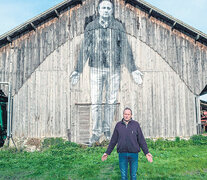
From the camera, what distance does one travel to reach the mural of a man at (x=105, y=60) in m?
12.2

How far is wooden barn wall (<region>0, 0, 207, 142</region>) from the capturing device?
12.0 metres

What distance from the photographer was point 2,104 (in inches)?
604

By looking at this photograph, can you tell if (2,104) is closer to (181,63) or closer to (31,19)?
(31,19)

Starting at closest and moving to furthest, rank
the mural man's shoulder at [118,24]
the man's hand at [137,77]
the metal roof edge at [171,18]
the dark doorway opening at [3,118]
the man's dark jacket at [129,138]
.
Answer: the man's dark jacket at [129,138], the metal roof edge at [171,18], the man's hand at [137,77], the mural man's shoulder at [118,24], the dark doorway opening at [3,118]

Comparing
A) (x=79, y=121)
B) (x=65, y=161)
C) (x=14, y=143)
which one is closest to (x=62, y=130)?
(x=79, y=121)

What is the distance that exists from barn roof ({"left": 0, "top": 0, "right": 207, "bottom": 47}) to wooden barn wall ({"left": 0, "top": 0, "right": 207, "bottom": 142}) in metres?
0.29

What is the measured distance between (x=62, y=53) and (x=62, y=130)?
4447mm

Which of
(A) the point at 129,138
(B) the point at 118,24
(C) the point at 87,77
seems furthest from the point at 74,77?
(A) the point at 129,138

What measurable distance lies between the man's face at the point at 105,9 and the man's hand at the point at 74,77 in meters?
3.85

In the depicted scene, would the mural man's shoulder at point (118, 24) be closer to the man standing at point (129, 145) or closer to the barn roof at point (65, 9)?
the barn roof at point (65, 9)

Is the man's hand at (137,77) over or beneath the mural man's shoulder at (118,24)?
beneath

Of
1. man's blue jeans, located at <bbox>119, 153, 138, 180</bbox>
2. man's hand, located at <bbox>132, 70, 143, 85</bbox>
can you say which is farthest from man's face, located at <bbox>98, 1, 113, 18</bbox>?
man's blue jeans, located at <bbox>119, 153, 138, 180</bbox>

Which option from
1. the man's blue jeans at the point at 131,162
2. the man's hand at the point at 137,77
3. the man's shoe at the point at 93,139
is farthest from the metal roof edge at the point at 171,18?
the man's blue jeans at the point at 131,162

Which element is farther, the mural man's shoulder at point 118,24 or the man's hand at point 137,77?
the mural man's shoulder at point 118,24
